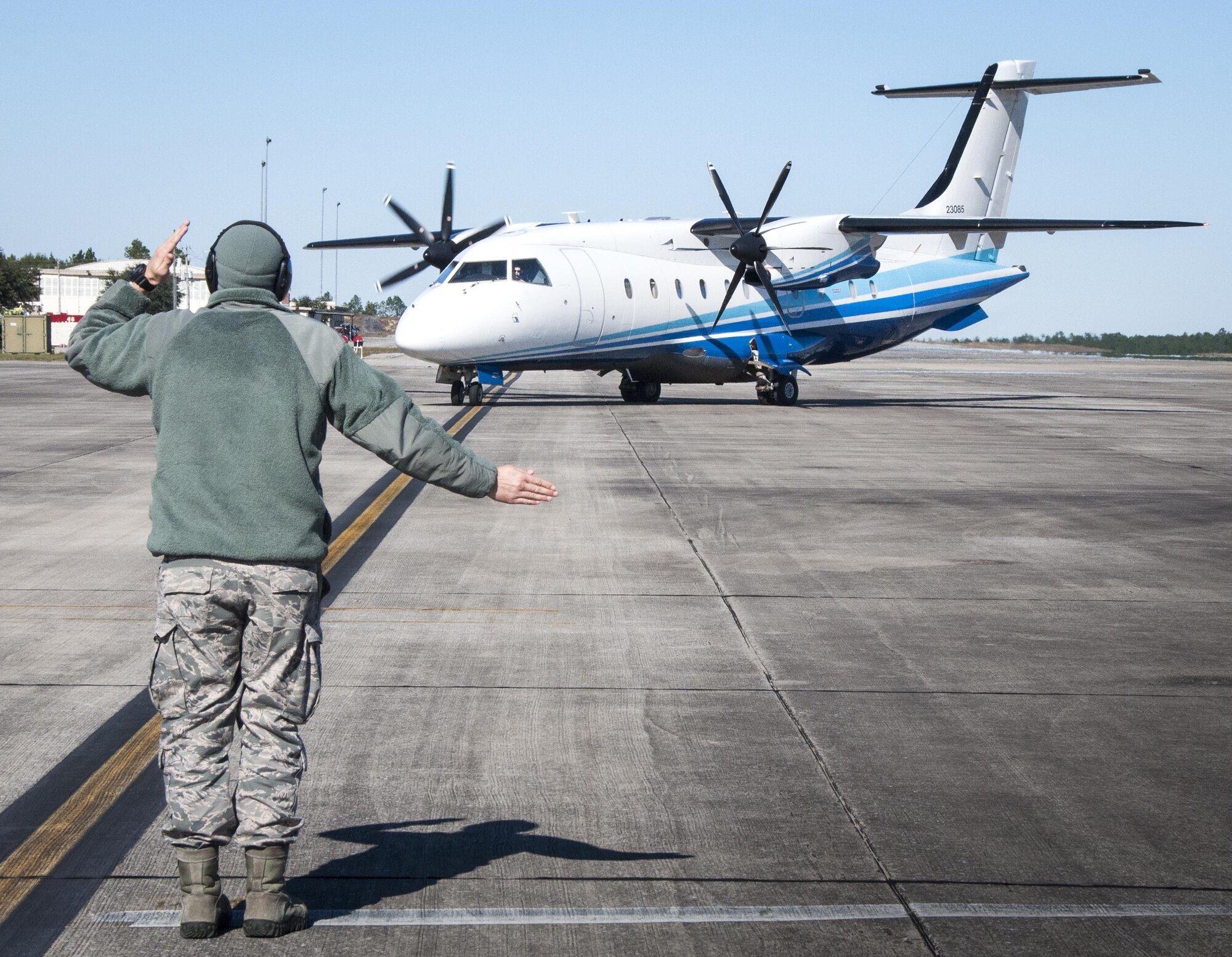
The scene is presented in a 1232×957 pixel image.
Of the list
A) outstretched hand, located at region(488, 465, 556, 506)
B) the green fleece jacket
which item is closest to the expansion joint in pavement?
outstretched hand, located at region(488, 465, 556, 506)

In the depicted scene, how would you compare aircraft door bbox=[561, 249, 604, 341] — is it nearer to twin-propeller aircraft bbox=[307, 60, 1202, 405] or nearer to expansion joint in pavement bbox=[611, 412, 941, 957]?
twin-propeller aircraft bbox=[307, 60, 1202, 405]

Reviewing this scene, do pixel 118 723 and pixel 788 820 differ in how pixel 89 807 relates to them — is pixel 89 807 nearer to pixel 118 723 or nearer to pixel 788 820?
pixel 118 723

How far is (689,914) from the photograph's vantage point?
4223 millimetres

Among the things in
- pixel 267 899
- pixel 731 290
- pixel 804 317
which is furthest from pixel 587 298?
pixel 267 899

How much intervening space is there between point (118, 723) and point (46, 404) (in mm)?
23152

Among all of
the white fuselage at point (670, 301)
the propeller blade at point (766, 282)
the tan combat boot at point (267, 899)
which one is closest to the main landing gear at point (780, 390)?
the white fuselage at point (670, 301)

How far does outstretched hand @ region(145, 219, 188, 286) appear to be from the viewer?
4.35 m

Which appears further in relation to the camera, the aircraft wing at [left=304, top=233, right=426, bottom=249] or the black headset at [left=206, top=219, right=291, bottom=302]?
the aircraft wing at [left=304, top=233, right=426, bottom=249]

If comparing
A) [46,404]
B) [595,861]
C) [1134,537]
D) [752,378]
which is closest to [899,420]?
[752,378]

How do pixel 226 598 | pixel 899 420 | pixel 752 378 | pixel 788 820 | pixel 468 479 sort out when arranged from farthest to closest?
pixel 752 378, pixel 899 420, pixel 788 820, pixel 468 479, pixel 226 598

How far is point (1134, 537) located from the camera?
39.9ft

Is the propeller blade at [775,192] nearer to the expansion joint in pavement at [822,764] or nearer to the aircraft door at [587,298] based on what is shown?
the aircraft door at [587,298]

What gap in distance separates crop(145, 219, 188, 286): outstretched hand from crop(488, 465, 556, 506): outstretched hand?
1.20 m

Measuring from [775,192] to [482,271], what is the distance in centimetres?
667
